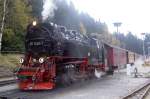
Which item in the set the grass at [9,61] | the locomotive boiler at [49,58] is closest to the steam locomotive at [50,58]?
the locomotive boiler at [49,58]

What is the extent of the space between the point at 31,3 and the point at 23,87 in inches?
1542

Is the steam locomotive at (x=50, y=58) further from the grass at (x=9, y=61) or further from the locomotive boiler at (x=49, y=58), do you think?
the grass at (x=9, y=61)

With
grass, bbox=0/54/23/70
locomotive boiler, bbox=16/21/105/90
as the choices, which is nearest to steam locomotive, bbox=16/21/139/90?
locomotive boiler, bbox=16/21/105/90

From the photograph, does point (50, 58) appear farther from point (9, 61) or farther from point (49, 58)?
point (9, 61)

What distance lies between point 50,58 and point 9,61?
21.8 m

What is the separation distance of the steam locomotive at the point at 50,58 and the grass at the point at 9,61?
608 inches

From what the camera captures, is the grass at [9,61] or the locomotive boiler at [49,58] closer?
the locomotive boiler at [49,58]

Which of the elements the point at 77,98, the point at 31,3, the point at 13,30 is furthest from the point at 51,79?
the point at 31,3

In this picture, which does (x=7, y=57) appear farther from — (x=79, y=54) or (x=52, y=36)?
(x=52, y=36)

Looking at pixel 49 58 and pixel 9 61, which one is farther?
pixel 9 61

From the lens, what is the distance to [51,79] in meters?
17.5

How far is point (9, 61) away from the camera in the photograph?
3866cm

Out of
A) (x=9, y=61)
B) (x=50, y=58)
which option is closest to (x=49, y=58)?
(x=50, y=58)

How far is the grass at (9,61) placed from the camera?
35.9 meters
